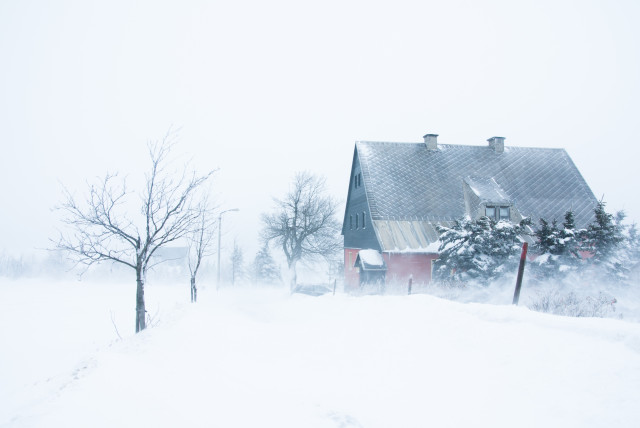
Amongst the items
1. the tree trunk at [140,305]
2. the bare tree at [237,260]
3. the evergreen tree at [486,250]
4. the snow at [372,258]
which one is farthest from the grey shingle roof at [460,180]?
the bare tree at [237,260]

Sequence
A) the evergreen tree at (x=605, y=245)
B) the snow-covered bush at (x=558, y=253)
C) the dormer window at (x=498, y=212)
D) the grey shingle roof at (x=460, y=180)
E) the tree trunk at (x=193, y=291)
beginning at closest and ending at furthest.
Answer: the snow-covered bush at (x=558, y=253)
the evergreen tree at (x=605, y=245)
the tree trunk at (x=193, y=291)
the dormer window at (x=498, y=212)
the grey shingle roof at (x=460, y=180)

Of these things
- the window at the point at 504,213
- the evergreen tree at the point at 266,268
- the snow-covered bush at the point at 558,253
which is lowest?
the evergreen tree at the point at 266,268

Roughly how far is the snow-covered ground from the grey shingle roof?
15.9 m

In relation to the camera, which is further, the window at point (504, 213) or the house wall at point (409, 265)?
the window at point (504, 213)

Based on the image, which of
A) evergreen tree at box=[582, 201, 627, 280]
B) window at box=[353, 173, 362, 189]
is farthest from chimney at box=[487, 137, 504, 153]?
evergreen tree at box=[582, 201, 627, 280]

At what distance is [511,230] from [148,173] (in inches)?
542

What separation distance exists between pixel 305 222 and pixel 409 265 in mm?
20166

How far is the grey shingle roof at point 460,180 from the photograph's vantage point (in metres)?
25.2

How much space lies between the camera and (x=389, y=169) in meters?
26.9

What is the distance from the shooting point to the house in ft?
77.0

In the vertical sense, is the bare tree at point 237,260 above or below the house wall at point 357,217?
below

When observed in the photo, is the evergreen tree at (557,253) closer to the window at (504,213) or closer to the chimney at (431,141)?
the window at (504,213)

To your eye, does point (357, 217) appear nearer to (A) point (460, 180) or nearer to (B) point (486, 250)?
(A) point (460, 180)

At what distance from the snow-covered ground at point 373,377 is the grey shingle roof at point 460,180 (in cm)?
1586
